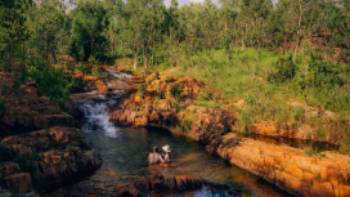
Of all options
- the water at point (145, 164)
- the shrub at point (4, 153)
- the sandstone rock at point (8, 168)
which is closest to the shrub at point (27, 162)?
the shrub at point (4, 153)

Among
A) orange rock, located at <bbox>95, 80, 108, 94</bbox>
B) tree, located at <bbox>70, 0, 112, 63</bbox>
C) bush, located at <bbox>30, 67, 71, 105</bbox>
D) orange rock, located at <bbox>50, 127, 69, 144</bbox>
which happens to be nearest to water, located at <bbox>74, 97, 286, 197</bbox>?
orange rock, located at <bbox>50, 127, 69, 144</bbox>

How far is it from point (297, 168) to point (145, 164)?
37.0 ft

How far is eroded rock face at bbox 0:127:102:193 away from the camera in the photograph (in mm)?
18422

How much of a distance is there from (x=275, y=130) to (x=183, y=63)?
25654 mm

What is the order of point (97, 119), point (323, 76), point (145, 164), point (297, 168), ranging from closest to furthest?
point (297, 168), point (145, 164), point (97, 119), point (323, 76)

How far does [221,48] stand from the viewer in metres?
66.5

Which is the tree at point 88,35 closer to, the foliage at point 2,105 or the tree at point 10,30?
the foliage at point 2,105

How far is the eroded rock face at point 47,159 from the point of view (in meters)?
18.4

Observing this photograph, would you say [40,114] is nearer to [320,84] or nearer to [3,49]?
[3,49]

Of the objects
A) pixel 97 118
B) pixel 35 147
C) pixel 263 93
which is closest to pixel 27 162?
pixel 35 147

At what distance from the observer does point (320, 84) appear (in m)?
41.0

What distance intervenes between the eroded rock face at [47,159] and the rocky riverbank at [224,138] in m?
11.4

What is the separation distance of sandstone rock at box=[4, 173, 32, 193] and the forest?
27.6 feet

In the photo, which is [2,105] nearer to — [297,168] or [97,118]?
[97,118]
